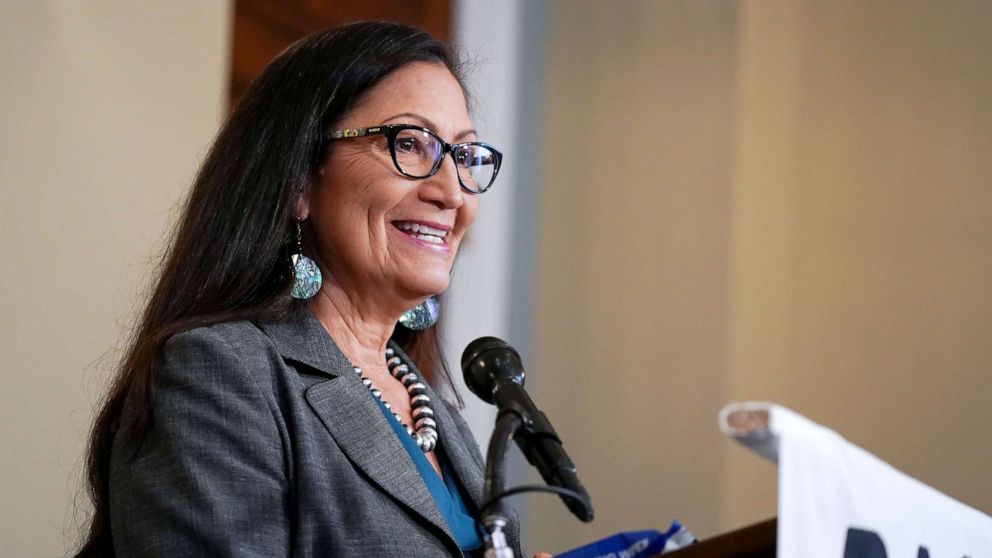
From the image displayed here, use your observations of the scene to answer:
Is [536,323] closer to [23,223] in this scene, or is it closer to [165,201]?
[165,201]

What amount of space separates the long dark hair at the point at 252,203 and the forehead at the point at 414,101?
0.02 m

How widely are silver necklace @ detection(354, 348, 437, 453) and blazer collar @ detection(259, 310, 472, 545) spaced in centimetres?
7

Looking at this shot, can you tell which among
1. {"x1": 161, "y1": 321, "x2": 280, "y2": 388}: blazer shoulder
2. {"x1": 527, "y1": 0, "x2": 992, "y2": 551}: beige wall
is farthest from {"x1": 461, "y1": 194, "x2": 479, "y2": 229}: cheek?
{"x1": 527, "y1": 0, "x2": 992, "y2": 551}: beige wall

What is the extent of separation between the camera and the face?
77.4 inches

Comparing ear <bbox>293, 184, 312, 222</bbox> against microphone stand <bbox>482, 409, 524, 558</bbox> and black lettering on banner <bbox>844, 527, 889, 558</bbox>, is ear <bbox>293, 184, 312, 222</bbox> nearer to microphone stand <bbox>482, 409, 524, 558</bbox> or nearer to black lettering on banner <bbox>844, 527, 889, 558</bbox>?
microphone stand <bbox>482, 409, 524, 558</bbox>

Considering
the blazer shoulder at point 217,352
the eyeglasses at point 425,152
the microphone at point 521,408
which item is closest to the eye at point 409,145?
the eyeglasses at point 425,152

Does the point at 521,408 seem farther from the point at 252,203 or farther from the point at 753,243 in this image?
the point at 753,243

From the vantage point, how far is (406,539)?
5.36 feet

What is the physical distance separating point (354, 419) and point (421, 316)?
1.70 feet

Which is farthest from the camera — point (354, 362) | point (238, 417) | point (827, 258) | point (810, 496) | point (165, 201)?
point (827, 258)

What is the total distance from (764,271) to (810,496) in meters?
2.96

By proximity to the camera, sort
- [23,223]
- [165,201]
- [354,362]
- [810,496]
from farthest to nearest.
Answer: [165,201], [23,223], [354,362], [810,496]

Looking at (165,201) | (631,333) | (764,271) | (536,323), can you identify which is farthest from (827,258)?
(165,201)

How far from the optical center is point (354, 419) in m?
1.75
